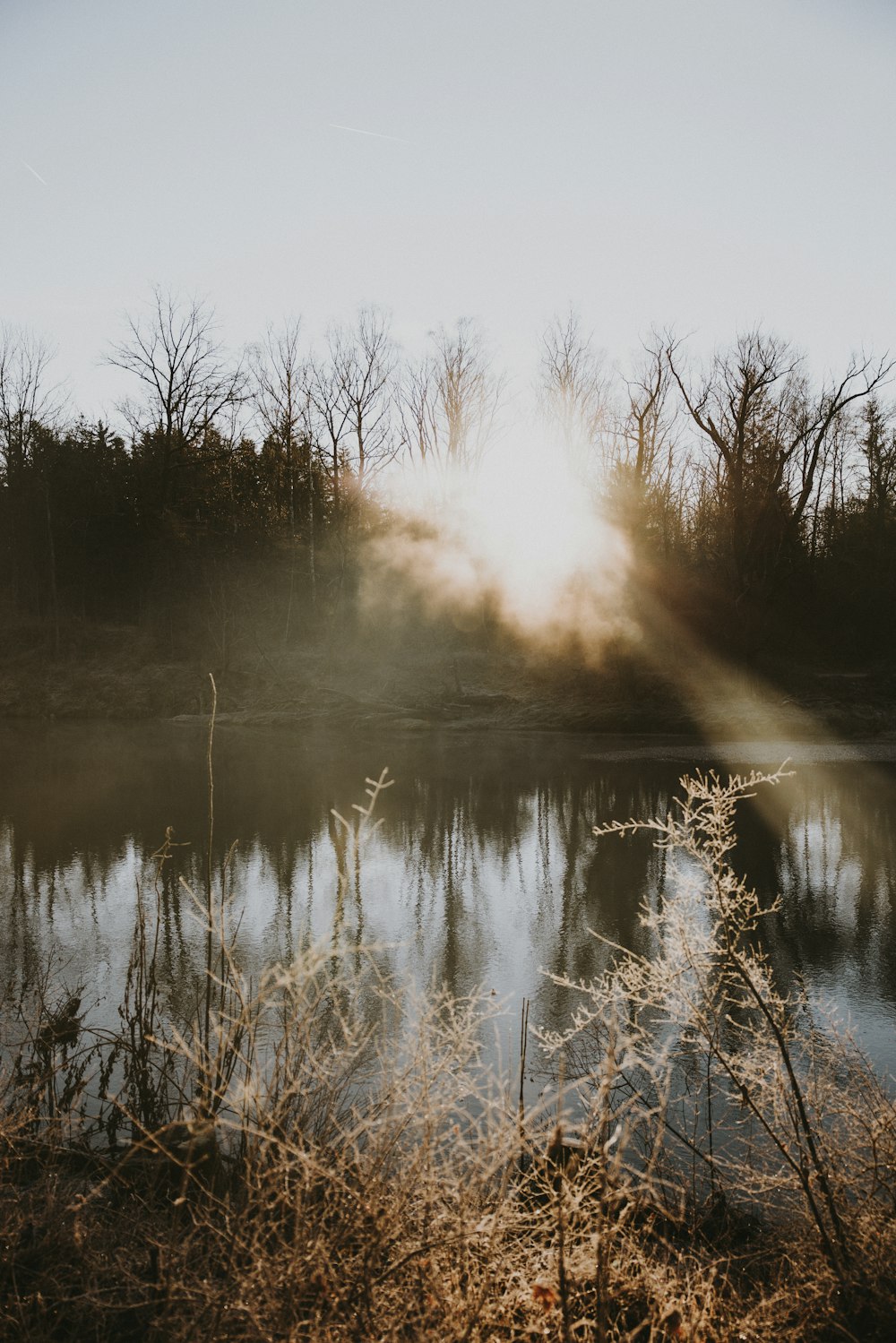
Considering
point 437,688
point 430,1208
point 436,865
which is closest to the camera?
point 430,1208

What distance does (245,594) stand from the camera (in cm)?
3125

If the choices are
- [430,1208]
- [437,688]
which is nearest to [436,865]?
[430,1208]

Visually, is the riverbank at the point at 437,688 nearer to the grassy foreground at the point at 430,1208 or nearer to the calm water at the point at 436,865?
the calm water at the point at 436,865

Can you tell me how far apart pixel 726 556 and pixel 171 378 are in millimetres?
20732

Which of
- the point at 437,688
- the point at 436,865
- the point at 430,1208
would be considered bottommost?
the point at 436,865

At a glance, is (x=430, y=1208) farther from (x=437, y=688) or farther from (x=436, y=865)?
(x=437, y=688)

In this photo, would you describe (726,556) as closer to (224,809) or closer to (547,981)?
(224,809)

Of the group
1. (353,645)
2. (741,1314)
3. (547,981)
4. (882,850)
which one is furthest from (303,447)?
(741,1314)

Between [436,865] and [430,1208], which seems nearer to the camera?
[430,1208]

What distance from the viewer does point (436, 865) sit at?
10.4 meters

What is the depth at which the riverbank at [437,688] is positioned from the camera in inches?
913

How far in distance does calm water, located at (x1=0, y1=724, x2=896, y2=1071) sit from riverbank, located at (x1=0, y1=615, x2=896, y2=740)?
14.8ft

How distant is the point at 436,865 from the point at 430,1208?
765cm

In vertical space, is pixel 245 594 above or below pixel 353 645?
above
